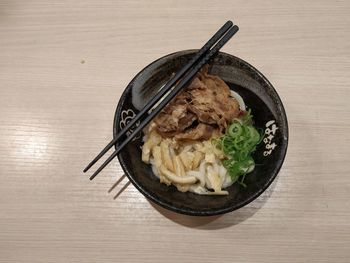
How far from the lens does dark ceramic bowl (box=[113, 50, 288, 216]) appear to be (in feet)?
4.01

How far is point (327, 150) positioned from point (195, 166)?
0.55 metres

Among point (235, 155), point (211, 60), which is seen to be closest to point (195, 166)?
point (235, 155)

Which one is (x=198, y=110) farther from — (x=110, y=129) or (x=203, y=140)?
(x=110, y=129)

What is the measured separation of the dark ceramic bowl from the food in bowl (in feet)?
0.11

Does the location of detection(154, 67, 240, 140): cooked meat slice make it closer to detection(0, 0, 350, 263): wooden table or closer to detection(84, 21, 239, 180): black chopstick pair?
detection(84, 21, 239, 180): black chopstick pair

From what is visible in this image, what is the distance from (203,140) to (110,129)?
400 mm

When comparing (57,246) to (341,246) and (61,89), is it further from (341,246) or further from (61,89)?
(341,246)

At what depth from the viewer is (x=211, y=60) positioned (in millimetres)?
1322

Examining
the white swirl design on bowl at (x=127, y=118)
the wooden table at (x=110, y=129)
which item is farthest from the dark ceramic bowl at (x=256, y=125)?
the wooden table at (x=110, y=129)

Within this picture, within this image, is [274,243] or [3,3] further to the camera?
[3,3]

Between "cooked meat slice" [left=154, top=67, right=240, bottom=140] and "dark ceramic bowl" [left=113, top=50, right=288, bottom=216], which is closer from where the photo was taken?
"dark ceramic bowl" [left=113, top=50, right=288, bottom=216]

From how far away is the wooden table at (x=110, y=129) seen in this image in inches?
55.4

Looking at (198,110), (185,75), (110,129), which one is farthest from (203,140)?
(110,129)

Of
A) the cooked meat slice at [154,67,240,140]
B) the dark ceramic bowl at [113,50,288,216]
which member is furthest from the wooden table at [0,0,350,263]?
the cooked meat slice at [154,67,240,140]
